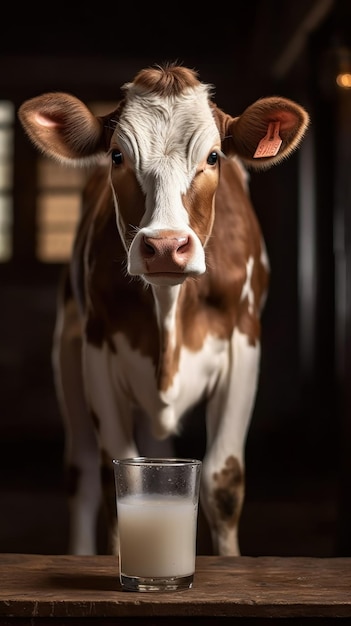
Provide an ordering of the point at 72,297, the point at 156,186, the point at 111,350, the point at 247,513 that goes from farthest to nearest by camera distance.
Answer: the point at 247,513, the point at 72,297, the point at 111,350, the point at 156,186

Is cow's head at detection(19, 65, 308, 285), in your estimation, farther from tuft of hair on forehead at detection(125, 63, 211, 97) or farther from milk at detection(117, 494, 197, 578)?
milk at detection(117, 494, 197, 578)

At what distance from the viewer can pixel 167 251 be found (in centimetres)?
152

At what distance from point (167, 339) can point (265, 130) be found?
0.39m

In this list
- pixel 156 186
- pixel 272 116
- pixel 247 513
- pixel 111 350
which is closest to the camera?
pixel 156 186

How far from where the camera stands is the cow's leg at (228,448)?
6.70 feet

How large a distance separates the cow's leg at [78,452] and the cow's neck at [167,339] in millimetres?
521

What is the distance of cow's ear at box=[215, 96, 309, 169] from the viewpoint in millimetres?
1787

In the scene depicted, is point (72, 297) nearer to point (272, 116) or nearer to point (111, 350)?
point (111, 350)

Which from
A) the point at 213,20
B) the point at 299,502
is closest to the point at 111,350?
the point at 299,502

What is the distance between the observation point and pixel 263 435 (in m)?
6.31

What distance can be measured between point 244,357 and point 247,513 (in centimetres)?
199

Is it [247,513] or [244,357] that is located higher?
[244,357]

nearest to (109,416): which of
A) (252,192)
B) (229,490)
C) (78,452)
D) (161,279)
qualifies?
(229,490)

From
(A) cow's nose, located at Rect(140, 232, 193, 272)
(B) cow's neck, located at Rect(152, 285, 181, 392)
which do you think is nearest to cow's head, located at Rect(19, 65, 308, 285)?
(A) cow's nose, located at Rect(140, 232, 193, 272)
